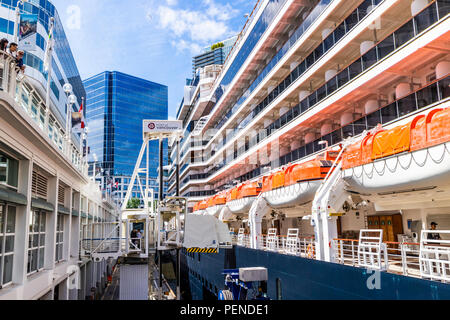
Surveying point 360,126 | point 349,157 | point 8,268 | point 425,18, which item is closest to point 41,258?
point 8,268

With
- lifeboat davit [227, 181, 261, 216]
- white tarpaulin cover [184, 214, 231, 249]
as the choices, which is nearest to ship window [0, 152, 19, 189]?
white tarpaulin cover [184, 214, 231, 249]

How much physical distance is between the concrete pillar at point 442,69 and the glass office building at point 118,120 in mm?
81072

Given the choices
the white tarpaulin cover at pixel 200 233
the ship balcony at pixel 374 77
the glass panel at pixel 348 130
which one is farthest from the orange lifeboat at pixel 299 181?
the ship balcony at pixel 374 77

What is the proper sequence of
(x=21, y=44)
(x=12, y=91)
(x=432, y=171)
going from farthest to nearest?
(x=21, y=44) → (x=432, y=171) → (x=12, y=91)

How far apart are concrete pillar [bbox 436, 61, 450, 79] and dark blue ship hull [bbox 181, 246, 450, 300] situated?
8399 mm

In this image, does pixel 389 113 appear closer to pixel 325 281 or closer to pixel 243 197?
pixel 325 281

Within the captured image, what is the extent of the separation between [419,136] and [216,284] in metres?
16.2

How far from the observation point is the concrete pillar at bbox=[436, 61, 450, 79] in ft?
42.6

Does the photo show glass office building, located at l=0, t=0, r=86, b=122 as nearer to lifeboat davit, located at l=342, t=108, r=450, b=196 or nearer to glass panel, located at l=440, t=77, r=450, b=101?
lifeboat davit, located at l=342, t=108, r=450, b=196

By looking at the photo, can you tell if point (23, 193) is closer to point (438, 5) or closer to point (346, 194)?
point (346, 194)

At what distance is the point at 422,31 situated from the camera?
12.5 m

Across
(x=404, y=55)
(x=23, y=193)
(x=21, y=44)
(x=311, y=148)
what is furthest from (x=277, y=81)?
(x=23, y=193)

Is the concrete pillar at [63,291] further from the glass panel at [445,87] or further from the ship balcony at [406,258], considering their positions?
the glass panel at [445,87]

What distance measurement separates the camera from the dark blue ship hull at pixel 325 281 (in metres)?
7.60
